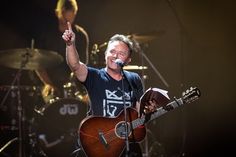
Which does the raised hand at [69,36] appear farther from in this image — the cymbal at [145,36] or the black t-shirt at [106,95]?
the cymbal at [145,36]

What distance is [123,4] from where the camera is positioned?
7551 millimetres

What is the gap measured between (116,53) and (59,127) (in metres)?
2.27

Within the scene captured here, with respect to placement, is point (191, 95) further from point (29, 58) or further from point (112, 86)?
point (29, 58)

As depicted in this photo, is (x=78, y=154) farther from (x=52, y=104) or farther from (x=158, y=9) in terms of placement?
(x=158, y=9)

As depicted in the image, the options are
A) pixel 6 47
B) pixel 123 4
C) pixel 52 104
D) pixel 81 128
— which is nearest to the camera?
pixel 81 128

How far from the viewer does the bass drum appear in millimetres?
5922

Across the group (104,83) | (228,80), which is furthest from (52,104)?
(228,80)

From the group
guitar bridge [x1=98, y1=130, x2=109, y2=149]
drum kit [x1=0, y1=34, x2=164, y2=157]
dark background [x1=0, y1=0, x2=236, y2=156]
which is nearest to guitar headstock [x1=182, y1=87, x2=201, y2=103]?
guitar bridge [x1=98, y1=130, x2=109, y2=149]

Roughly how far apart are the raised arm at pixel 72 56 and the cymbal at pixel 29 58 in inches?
69.4

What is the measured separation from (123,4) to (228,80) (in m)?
2.23

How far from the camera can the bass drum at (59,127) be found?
592cm

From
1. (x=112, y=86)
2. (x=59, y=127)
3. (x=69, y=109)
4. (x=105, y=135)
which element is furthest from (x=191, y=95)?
(x=59, y=127)

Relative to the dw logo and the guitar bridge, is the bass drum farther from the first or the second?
the guitar bridge

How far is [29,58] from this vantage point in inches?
225
